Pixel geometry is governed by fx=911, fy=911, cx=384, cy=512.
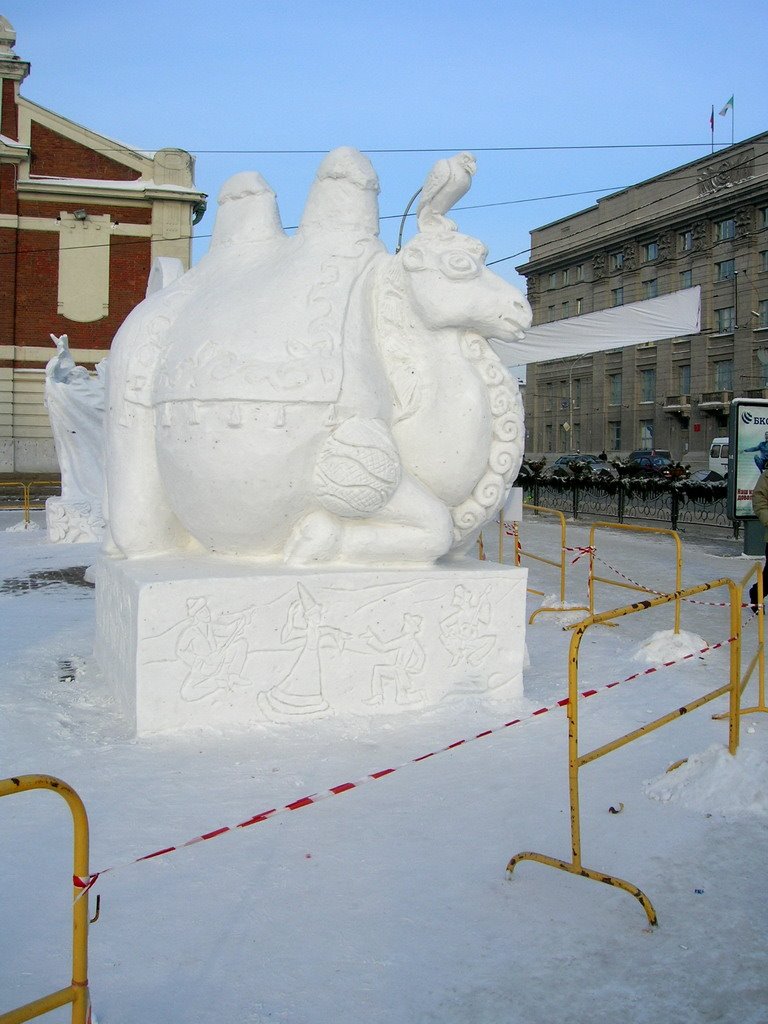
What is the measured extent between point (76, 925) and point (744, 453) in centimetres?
1038

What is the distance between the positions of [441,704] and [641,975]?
203 cm

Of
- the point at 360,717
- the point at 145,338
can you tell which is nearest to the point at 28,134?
the point at 145,338

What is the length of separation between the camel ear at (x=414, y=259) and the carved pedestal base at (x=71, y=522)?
791 centimetres

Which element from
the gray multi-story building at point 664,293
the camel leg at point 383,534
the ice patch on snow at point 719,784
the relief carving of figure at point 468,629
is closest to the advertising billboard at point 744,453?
the relief carving of figure at point 468,629

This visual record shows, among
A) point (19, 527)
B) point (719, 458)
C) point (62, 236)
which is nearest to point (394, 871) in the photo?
point (19, 527)

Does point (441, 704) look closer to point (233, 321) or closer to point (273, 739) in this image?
point (273, 739)

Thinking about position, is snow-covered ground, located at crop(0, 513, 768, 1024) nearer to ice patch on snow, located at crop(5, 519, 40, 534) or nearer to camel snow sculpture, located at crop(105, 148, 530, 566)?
camel snow sculpture, located at crop(105, 148, 530, 566)

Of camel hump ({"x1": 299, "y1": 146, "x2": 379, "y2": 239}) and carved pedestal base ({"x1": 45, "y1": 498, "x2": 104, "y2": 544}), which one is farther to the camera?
carved pedestal base ({"x1": 45, "y1": 498, "x2": 104, "y2": 544})

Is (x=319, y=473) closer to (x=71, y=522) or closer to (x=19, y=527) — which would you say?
(x=71, y=522)

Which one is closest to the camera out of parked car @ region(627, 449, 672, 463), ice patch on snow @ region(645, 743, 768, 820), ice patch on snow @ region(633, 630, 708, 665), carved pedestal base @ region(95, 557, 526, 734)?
ice patch on snow @ region(645, 743, 768, 820)

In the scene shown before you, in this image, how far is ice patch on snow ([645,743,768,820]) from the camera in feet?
10.7

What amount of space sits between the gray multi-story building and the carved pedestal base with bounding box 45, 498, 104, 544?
24932mm

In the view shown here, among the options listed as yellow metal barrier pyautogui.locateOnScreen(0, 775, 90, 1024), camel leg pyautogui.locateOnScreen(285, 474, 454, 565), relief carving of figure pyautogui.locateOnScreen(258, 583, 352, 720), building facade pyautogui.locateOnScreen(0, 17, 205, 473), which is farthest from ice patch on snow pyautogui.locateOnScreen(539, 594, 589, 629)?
building facade pyautogui.locateOnScreen(0, 17, 205, 473)

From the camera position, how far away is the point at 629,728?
417 centimetres
